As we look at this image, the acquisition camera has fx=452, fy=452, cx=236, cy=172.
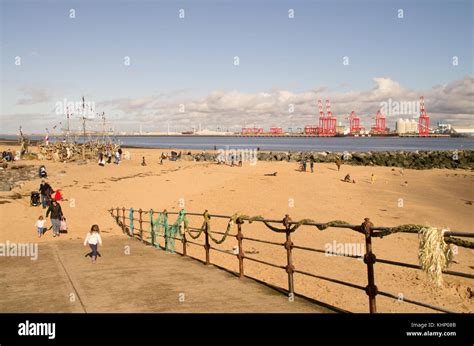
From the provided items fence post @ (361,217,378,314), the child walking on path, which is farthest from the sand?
fence post @ (361,217,378,314)

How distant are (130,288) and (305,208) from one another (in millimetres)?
19546

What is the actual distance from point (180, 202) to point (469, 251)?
1565 centimetres

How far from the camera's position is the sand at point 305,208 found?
12.9 m

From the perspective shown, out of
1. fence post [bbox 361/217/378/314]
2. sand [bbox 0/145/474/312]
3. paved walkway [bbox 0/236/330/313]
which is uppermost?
fence post [bbox 361/217/378/314]

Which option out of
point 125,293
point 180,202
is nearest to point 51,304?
point 125,293

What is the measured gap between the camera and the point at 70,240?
17141 mm

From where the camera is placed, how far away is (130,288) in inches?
316

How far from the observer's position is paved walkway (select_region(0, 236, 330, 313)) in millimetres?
6742

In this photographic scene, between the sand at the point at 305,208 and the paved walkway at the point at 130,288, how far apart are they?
327 cm

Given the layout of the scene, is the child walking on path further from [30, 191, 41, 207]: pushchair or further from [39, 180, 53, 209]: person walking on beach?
[30, 191, 41, 207]: pushchair

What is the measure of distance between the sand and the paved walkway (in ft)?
10.7

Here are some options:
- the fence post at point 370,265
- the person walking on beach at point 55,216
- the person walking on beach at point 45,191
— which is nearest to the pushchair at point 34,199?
the person walking on beach at point 45,191

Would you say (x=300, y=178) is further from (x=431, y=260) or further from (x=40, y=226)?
(x=431, y=260)

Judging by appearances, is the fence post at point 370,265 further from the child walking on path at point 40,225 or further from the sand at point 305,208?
the child walking on path at point 40,225
